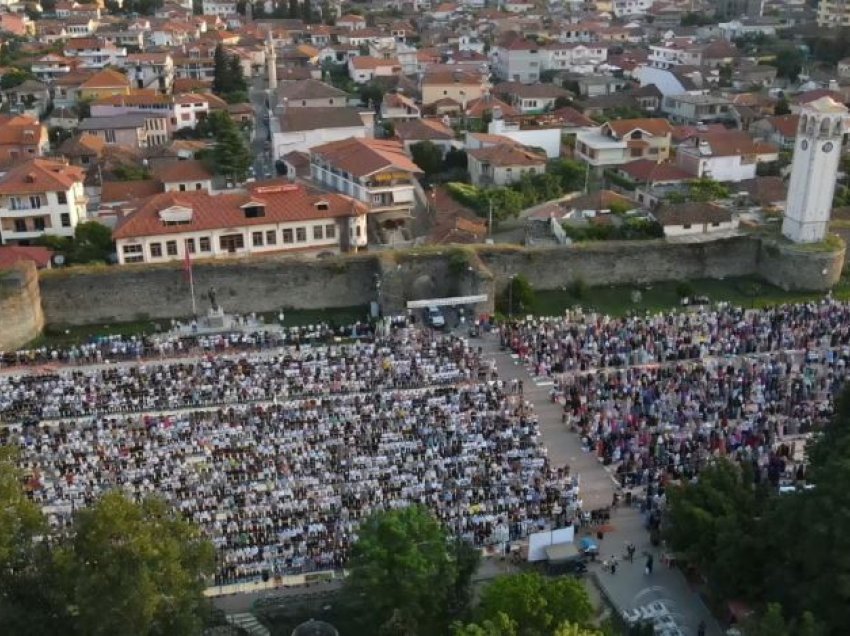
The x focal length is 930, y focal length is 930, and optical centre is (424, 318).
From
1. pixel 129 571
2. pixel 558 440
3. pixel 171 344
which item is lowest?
pixel 171 344

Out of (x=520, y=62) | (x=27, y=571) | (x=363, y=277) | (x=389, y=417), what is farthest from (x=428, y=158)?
(x=27, y=571)

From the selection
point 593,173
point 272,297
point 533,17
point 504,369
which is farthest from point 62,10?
point 504,369

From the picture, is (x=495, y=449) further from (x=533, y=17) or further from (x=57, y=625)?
(x=533, y=17)

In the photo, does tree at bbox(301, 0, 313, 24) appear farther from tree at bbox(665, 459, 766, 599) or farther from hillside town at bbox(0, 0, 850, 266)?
tree at bbox(665, 459, 766, 599)

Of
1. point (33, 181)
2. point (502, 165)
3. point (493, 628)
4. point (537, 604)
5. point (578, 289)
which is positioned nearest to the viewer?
point (493, 628)

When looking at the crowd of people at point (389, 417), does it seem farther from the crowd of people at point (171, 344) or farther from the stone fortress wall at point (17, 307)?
the stone fortress wall at point (17, 307)

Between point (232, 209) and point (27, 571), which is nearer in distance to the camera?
point (27, 571)

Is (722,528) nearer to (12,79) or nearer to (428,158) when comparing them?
(428,158)
